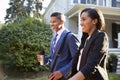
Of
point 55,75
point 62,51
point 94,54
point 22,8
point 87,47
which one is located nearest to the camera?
point 94,54

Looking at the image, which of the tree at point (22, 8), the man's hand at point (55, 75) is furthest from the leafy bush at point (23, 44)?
the tree at point (22, 8)

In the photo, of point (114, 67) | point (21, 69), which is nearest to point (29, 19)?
point (21, 69)

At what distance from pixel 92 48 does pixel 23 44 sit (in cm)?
1256

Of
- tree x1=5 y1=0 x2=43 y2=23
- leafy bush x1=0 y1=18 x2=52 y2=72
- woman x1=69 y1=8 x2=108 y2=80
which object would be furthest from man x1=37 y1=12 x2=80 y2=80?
tree x1=5 y1=0 x2=43 y2=23

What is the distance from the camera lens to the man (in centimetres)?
394

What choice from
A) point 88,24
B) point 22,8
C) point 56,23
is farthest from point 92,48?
point 22,8

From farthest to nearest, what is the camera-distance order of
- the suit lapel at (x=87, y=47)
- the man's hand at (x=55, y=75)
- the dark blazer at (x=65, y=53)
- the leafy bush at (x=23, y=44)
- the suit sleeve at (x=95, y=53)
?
the leafy bush at (x=23, y=44), the dark blazer at (x=65, y=53), the man's hand at (x=55, y=75), the suit lapel at (x=87, y=47), the suit sleeve at (x=95, y=53)

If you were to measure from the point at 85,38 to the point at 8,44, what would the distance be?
1245 centimetres

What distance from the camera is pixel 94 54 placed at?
9.00ft

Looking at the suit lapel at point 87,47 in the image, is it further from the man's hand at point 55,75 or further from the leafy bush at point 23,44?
the leafy bush at point 23,44

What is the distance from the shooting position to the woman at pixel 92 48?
2.72m

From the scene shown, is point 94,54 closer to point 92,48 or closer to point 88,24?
point 92,48

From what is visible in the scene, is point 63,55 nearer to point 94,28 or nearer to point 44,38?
point 94,28

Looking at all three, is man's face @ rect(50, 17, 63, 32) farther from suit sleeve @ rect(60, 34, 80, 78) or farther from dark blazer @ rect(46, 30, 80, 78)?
suit sleeve @ rect(60, 34, 80, 78)
